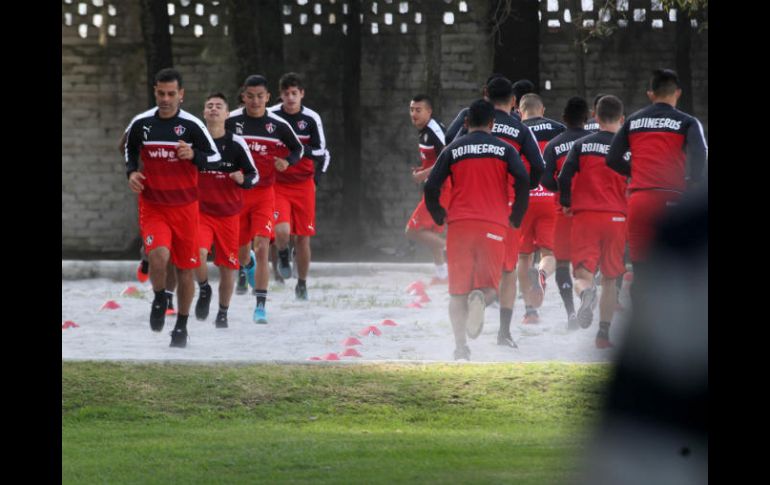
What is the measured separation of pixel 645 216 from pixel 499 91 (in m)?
1.62

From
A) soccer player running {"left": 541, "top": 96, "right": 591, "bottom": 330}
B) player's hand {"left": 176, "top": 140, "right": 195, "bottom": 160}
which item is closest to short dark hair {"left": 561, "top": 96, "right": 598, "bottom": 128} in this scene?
soccer player running {"left": 541, "top": 96, "right": 591, "bottom": 330}

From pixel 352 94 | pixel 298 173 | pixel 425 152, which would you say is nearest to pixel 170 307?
pixel 298 173

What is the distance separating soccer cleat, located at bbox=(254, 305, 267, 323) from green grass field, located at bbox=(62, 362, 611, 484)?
3.60 m

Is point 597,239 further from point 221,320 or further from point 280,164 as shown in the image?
point 221,320

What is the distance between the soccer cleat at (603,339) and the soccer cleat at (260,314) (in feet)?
10.7

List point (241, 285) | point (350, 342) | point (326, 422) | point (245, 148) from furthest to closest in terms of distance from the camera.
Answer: point (241, 285), point (245, 148), point (350, 342), point (326, 422)

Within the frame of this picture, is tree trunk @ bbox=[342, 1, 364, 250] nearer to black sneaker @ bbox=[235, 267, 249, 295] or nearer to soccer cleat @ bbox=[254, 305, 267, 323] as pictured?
black sneaker @ bbox=[235, 267, 249, 295]

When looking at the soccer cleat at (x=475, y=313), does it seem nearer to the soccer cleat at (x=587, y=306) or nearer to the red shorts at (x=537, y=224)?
the soccer cleat at (x=587, y=306)

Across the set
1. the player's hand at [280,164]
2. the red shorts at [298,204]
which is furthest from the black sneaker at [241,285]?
the player's hand at [280,164]

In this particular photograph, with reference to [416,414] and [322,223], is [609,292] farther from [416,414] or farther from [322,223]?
[322,223]

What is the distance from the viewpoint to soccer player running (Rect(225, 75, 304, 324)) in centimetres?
1423

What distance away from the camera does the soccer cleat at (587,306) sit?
42.8 feet

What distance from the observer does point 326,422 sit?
954cm
